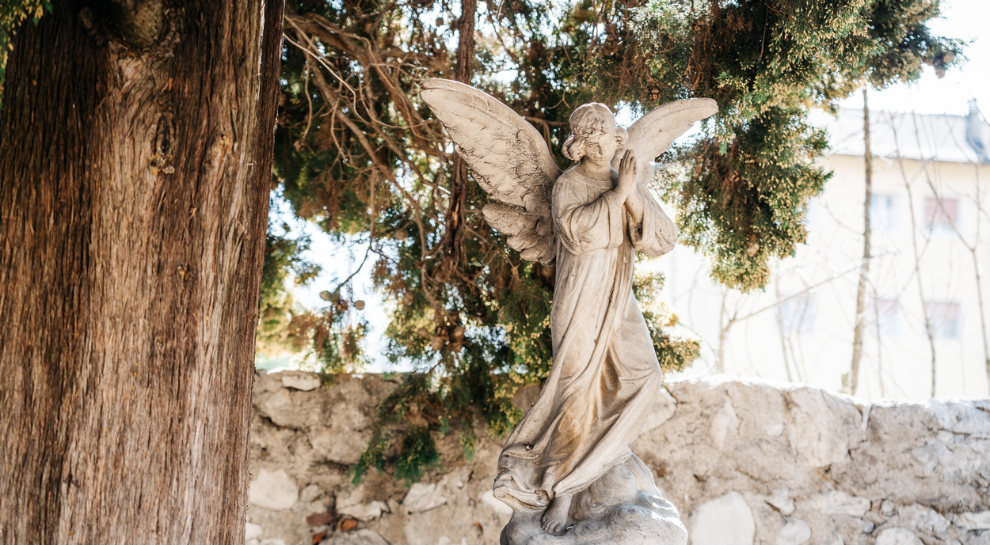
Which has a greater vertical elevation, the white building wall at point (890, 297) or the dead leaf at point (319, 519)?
the white building wall at point (890, 297)

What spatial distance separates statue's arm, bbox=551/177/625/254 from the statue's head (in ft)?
0.59

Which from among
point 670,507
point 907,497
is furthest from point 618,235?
point 907,497

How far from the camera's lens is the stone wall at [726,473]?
4.48m

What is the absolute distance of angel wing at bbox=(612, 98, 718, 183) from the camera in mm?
3211

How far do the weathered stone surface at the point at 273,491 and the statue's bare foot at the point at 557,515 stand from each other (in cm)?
236

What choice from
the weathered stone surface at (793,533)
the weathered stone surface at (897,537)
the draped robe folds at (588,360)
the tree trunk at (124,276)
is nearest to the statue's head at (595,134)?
the draped robe folds at (588,360)

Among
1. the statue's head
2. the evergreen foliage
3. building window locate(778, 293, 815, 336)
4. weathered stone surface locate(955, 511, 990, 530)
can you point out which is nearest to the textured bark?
the evergreen foliage

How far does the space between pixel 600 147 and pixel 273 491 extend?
3.09 metres

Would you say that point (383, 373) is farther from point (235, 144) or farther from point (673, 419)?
point (235, 144)

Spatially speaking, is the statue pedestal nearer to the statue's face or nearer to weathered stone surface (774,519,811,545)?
→ the statue's face

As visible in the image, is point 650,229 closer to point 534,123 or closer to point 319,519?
point 534,123

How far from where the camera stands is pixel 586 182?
9.90 feet

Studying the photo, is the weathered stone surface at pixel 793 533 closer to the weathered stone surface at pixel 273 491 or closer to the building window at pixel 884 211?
the weathered stone surface at pixel 273 491

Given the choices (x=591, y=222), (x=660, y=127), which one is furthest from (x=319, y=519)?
(x=660, y=127)
